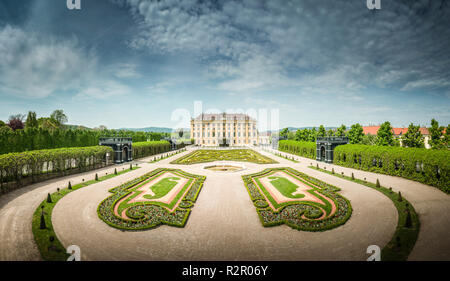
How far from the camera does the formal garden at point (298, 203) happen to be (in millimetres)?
10867

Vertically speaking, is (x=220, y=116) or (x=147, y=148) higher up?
(x=220, y=116)

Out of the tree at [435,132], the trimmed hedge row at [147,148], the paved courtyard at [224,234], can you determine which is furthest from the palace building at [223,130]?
the paved courtyard at [224,234]

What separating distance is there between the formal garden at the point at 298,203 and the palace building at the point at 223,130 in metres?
59.0

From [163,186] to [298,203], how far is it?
11.9 m

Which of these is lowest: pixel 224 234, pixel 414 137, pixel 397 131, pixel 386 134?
pixel 224 234

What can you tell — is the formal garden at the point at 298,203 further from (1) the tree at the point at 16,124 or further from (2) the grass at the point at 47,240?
(1) the tree at the point at 16,124

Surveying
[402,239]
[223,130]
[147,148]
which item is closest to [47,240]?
[402,239]

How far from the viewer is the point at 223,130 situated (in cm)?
8012

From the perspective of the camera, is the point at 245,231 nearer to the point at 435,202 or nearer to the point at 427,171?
the point at 435,202

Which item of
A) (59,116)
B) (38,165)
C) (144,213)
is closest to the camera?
(144,213)

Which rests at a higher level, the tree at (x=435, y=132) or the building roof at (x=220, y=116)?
the building roof at (x=220, y=116)

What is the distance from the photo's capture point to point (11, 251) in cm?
819

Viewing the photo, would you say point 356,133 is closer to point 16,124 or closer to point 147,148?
point 147,148
